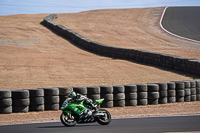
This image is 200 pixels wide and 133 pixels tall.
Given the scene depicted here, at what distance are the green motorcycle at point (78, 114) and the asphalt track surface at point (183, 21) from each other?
30186 mm

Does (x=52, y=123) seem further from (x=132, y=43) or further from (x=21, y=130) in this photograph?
(x=132, y=43)

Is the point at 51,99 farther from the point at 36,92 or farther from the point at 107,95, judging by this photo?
the point at 107,95

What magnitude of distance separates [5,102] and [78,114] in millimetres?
3228

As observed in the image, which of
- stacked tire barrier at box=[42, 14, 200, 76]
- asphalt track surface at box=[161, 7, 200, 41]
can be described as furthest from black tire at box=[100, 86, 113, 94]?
asphalt track surface at box=[161, 7, 200, 41]

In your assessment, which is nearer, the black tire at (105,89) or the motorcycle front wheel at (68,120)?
the motorcycle front wheel at (68,120)

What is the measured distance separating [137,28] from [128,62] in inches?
835

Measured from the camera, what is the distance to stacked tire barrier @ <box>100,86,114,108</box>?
11.7 m

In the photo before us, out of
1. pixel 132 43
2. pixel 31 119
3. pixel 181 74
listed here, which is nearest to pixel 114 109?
pixel 31 119

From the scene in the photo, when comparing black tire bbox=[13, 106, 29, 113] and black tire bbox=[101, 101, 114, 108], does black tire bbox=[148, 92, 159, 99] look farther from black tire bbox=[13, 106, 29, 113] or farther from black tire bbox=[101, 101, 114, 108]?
black tire bbox=[13, 106, 29, 113]

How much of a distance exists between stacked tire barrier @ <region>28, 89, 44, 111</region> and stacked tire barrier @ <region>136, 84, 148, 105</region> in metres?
3.34

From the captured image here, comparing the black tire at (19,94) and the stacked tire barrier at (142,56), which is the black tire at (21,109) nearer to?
the black tire at (19,94)

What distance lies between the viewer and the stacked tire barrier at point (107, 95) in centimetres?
1173

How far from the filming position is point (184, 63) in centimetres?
1948

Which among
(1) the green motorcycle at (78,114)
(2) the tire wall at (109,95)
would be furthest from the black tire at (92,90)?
(1) the green motorcycle at (78,114)
